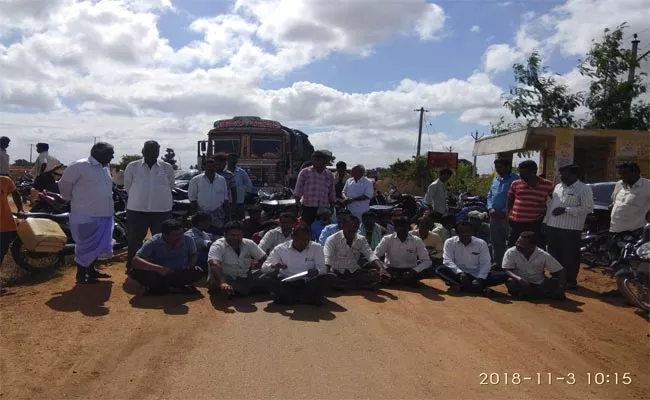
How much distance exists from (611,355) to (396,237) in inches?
134

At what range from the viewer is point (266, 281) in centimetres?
646

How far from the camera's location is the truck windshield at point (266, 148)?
15383mm

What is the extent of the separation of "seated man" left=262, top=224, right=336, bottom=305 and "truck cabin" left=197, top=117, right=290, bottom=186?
28.4 feet

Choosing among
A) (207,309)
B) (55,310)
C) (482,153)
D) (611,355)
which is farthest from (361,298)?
(482,153)

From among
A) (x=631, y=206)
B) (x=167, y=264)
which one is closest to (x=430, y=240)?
(x=631, y=206)

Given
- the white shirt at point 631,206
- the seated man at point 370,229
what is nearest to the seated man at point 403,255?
the seated man at point 370,229

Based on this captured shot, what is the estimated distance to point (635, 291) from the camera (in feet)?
21.4

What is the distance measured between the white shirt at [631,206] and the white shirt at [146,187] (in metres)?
6.48

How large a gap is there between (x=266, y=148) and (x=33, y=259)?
8.11m

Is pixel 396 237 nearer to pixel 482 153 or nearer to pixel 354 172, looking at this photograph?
pixel 354 172

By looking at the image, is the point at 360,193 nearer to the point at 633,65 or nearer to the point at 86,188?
the point at 86,188

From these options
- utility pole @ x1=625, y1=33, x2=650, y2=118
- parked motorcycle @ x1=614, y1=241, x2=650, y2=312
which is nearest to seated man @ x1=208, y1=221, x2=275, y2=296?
parked motorcycle @ x1=614, y1=241, x2=650, y2=312

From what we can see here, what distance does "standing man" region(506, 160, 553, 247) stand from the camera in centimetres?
773

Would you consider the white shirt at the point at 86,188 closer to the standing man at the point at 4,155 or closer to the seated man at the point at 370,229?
the seated man at the point at 370,229
